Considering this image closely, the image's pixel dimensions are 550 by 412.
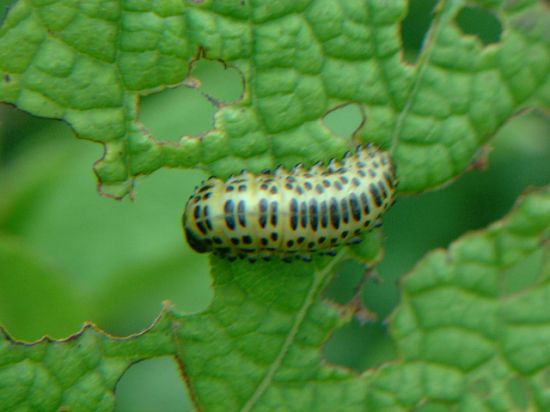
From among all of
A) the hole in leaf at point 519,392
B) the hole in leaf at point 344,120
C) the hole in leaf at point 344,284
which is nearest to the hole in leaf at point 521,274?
the hole in leaf at point 519,392

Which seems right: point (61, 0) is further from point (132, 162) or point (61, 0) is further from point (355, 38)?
point (355, 38)

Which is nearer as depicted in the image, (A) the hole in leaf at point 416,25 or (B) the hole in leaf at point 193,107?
(B) the hole in leaf at point 193,107

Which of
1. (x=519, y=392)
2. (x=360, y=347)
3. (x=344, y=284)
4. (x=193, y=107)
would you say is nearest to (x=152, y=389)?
(x=360, y=347)

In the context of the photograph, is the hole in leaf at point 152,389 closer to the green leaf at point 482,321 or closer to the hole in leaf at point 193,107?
the hole in leaf at point 193,107

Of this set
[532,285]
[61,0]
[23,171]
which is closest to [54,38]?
[61,0]

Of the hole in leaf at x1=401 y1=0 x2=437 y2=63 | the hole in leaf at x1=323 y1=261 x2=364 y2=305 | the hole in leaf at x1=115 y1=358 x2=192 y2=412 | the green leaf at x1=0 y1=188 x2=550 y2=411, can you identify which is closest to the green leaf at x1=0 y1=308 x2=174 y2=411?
the green leaf at x1=0 y1=188 x2=550 y2=411

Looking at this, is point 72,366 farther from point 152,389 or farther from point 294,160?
point 152,389
